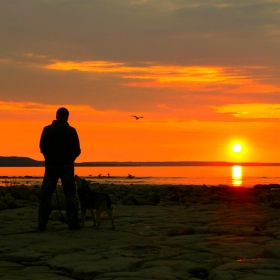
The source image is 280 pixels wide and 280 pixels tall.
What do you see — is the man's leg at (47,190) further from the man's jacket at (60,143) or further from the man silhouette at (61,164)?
the man's jacket at (60,143)

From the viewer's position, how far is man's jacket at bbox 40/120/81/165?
34.3ft

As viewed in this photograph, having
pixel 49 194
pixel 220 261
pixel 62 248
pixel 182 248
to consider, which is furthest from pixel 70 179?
pixel 220 261

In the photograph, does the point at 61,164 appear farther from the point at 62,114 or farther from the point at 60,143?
the point at 62,114

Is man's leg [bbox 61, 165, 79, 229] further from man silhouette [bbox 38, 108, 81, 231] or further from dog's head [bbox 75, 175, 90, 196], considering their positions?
dog's head [bbox 75, 175, 90, 196]

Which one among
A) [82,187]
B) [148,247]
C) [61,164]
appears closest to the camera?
[148,247]

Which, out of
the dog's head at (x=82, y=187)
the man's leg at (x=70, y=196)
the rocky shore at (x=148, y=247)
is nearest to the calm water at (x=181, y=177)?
the rocky shore at (x=148, y=247)

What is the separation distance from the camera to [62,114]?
10.6 metres

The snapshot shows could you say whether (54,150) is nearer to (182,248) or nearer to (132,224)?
(132,224)

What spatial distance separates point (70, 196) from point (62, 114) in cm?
155

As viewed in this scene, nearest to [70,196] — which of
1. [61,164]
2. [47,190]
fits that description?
[47,190]

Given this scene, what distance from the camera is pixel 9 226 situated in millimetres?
10844

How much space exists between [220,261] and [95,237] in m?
2.88

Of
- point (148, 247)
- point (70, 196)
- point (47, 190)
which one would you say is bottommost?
point (148, 247)

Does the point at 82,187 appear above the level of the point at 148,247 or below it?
above
